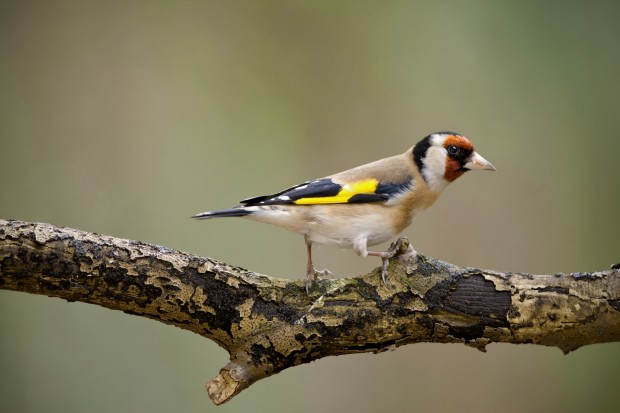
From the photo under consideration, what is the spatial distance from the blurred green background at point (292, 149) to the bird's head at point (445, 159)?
1245mm

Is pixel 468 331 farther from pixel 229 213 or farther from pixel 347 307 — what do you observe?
pixel 229 213

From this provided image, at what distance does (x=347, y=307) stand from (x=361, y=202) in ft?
1.30

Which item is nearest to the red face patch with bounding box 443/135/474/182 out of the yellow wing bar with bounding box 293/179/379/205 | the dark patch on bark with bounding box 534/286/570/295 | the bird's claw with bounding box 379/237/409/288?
the yellow wing bar with bounding box 293/179/379/205

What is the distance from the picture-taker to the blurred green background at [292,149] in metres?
3.27

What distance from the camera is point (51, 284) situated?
1820 mm

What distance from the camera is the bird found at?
2193 millimetres

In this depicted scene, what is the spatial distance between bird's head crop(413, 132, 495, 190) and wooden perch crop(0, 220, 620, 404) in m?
0.39

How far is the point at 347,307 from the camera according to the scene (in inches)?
76.9

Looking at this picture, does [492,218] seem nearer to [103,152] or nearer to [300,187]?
[300,187]

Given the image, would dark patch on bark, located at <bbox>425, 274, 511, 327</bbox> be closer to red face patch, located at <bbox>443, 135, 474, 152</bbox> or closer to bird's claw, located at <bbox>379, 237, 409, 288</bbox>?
bird's claw, located at <bbox>379, 237, 409, 288</bbox>

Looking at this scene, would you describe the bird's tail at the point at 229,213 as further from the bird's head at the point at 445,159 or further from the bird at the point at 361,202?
the bird's head at the point at 445,159

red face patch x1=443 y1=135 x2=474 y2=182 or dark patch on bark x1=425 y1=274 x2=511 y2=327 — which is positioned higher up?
red face patch x1=443 y1=135 x2=474 y2=182

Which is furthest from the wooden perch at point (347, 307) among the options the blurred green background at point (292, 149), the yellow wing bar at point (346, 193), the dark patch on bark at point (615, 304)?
the blurred green background at point (292, 149)

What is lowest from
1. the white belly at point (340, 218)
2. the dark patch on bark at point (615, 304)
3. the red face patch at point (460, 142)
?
the dark patch on bark at point (615, 304)
